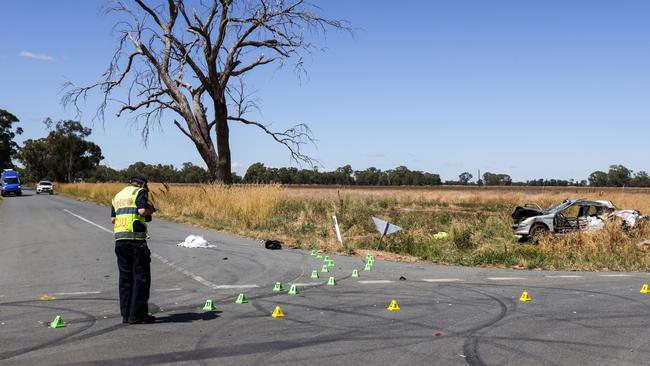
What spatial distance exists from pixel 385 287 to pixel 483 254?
199 inches

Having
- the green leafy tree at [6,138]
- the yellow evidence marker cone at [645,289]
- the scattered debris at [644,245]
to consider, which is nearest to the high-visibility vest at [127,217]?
the yellow evidence marker cone at [645,289]

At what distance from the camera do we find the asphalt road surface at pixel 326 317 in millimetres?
5586

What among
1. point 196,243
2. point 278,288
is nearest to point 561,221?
point 196,243

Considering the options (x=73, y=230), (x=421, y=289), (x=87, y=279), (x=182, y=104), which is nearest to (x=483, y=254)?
(x=421, y=289)

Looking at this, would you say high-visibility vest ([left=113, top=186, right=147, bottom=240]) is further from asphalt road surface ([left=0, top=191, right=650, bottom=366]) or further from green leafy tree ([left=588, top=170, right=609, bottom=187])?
green leafy tree ([left=588, top=170, right=609, bottom=187])

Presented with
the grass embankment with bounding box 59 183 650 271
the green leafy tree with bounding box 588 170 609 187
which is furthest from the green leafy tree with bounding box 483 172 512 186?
the grass embankment with bounding box 59 183 650 271

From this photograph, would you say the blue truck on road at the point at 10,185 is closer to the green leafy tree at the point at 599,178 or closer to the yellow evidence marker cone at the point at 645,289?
the yellow evidence marker cone at the point at 645,289

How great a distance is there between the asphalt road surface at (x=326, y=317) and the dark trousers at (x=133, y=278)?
0.64 ft

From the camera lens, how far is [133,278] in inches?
277

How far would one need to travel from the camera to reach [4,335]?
20.7 feet

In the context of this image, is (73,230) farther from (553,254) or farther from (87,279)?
(553,254)

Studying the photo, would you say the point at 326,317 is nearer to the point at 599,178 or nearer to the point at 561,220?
the point at 561,220

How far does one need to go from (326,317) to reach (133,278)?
2249 mm

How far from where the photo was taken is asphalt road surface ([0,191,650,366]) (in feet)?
18.3
